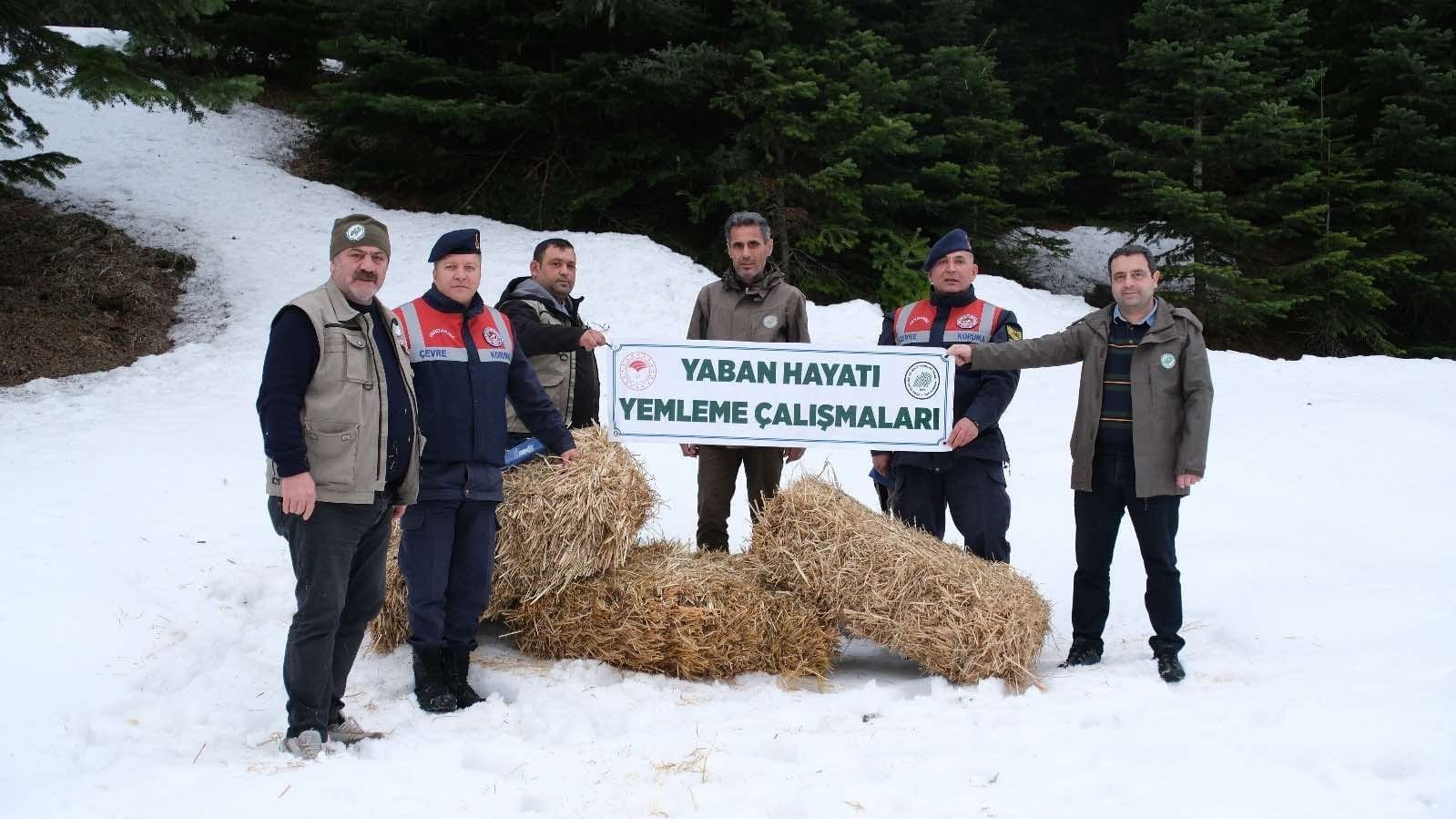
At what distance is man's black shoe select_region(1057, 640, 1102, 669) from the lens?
4.57m

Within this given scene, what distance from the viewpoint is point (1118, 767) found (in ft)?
10.9

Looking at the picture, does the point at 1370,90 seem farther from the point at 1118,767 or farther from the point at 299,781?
the point at 299,781

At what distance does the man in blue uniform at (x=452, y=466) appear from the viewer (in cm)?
406

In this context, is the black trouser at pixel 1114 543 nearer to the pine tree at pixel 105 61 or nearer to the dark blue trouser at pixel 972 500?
the dark blue trouser at pixel 972 500

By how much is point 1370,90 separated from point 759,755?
694 inches

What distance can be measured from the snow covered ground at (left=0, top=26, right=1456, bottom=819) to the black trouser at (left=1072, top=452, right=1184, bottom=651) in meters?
0.21

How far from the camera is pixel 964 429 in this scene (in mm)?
4703

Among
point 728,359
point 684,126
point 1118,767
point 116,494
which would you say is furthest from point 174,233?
point 1118,767

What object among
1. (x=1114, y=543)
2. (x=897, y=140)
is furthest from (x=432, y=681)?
(x=897, y=140)

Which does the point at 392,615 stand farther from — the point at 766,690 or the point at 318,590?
the point at 766,690

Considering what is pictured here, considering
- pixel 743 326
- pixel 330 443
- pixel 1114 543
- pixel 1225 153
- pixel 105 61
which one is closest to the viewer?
pixel 330 443

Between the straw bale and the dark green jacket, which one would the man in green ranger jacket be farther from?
the straw bale

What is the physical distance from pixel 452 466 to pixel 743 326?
177 cm

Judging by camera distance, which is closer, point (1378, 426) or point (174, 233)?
point (1378, 426)
